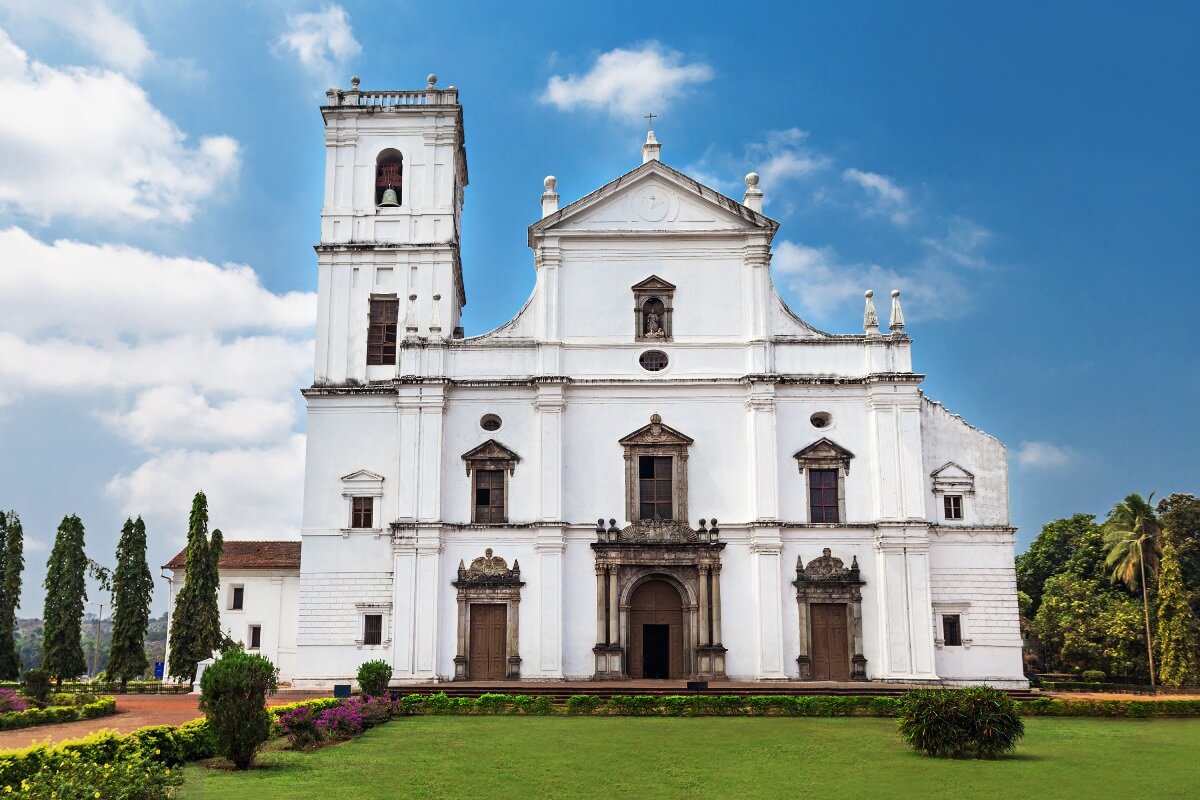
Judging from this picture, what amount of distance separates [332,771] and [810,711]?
1259cm

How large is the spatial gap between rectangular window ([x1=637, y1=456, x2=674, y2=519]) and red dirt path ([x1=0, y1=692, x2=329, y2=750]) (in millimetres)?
10438

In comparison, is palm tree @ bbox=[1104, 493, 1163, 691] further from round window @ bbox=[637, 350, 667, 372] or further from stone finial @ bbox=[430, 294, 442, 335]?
stone finial @ bbox=[430, 294, 442, 335]

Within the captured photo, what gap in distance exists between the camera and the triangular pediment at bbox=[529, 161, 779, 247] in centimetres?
3303

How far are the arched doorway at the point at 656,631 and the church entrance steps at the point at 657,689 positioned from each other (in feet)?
Answer: 4.00

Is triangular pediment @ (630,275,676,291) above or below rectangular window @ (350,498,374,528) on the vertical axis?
above

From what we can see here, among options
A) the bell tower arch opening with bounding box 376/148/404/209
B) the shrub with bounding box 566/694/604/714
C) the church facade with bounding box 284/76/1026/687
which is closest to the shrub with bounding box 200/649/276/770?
the shrub with bounding box 566/694/604/714

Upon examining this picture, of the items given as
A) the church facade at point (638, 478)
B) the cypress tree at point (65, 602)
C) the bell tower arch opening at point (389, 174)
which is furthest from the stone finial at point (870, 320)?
the cypress tree at point (65, 602)

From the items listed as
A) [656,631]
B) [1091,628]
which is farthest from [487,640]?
[1091,628]

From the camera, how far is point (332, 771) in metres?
15.8

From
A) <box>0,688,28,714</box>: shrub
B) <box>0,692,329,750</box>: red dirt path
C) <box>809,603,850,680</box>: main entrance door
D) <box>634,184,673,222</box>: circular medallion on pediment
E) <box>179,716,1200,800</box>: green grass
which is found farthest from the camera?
<box>634,184,673,222</box>: circular medallion on pediment

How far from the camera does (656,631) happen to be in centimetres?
3111

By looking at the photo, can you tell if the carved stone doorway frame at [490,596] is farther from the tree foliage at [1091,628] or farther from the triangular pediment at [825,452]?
the tree foliage at [1091,628]

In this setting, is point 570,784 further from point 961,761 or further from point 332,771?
point 961,761

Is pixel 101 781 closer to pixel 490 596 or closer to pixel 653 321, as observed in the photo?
pixel 490 596
